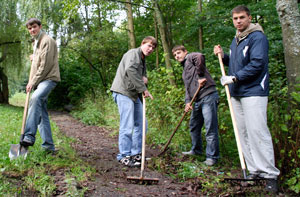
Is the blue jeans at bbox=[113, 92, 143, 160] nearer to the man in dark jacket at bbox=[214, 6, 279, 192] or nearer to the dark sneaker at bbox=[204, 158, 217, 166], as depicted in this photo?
the dark sneaker at bbox=[204, 158, 217, 166]

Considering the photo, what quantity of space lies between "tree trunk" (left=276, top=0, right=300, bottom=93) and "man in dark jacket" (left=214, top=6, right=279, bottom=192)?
31.5 inches

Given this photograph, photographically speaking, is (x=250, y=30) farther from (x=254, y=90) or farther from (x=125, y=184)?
(x=125, y=184)

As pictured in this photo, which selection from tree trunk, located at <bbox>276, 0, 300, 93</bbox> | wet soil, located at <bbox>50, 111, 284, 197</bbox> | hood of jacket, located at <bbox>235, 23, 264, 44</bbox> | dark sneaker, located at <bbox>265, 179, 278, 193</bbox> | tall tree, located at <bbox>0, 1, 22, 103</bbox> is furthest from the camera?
tall tree, located at <bbox>0, 1, 22, 103</bbox>

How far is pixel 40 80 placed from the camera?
4090 millimetres

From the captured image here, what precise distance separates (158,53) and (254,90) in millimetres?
11344

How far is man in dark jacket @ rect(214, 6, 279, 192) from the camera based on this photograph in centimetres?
329

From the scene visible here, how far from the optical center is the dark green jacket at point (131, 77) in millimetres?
4148

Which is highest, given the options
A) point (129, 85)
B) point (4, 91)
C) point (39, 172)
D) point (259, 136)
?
point (4, 91)

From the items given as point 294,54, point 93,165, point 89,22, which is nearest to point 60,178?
point 93,165

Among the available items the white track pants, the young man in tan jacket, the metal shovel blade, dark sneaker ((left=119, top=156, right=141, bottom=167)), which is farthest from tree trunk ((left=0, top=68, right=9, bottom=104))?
the white track pants

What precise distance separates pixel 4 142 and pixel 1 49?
476 inches

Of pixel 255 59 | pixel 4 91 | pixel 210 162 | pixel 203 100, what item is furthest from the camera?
pixel 4 91

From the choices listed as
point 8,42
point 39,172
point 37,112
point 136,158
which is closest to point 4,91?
point 8,42

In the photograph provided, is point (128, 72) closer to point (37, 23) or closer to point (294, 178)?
point (37, 23)
